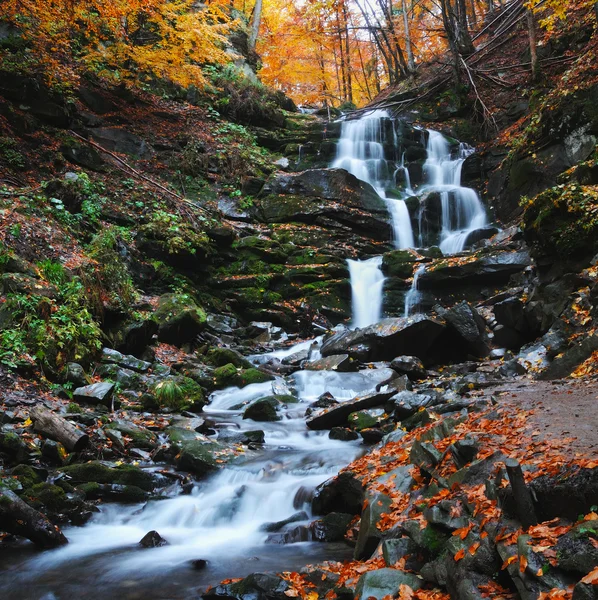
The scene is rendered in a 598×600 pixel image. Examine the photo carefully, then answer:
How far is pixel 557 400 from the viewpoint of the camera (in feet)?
16.6

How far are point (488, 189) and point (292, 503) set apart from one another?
50.2ft

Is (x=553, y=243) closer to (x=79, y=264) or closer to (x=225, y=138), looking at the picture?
(x=79, y=264)

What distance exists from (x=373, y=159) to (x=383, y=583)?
63.1 ft

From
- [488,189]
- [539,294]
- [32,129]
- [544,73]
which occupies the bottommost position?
[539,294]

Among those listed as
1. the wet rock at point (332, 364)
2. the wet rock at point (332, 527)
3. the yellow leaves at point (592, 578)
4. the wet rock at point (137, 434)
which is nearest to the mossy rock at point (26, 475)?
the wet rock at point (137, 434)

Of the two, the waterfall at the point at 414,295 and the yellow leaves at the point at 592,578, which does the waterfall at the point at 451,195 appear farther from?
the yellow leaves at the point at 592,578

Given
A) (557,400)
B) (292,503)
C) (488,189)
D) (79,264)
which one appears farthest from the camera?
(488,189)

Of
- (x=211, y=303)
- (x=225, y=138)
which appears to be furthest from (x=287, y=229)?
(x=225, y=138)

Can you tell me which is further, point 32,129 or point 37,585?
point 32,129

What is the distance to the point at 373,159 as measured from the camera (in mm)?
20453

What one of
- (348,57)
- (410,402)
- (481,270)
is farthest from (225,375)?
(348,57)

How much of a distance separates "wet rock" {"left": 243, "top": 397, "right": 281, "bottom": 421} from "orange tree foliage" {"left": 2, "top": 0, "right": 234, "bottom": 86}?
33.4 feet

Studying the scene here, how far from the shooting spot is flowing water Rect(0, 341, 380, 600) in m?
4.24

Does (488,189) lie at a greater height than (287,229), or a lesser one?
greater
